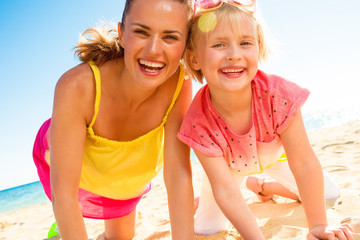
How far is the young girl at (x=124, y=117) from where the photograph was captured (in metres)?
2.08

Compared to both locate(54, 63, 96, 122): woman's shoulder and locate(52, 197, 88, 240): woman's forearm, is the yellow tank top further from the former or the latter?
locate(52, 197, 88, 240): woman's forearm

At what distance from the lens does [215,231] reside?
102 inches

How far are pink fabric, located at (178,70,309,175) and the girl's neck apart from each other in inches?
A: 1.9

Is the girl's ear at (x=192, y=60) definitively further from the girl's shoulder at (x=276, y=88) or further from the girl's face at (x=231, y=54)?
the girl's shoulder at (x=276, y=88)

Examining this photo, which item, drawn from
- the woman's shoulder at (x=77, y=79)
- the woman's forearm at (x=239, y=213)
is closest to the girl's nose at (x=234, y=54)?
the woman's forearm at (x=239, y=213)

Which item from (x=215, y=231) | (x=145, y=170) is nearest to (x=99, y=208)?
(x=145, y=170)

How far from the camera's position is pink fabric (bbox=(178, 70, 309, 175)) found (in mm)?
2088

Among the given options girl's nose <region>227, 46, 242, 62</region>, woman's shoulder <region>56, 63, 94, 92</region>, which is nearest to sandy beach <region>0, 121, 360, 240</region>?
girl's nose <region>227, 46, 242, 62</region>

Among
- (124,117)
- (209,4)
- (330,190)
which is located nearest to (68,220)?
(124,117)

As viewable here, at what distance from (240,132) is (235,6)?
840mm

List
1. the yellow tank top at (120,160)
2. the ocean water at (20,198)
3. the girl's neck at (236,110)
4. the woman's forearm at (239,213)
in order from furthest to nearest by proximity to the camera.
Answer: the ocean water at (20,198)
the yellow tank top at (120,160)
the girl's neck at (236,110)
the woman's forearm at (239,213)

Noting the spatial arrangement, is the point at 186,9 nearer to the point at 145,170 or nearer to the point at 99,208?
the point at 145,170

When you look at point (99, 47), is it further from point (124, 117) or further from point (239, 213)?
point (239, 213)

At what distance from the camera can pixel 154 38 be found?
6.66 feet
